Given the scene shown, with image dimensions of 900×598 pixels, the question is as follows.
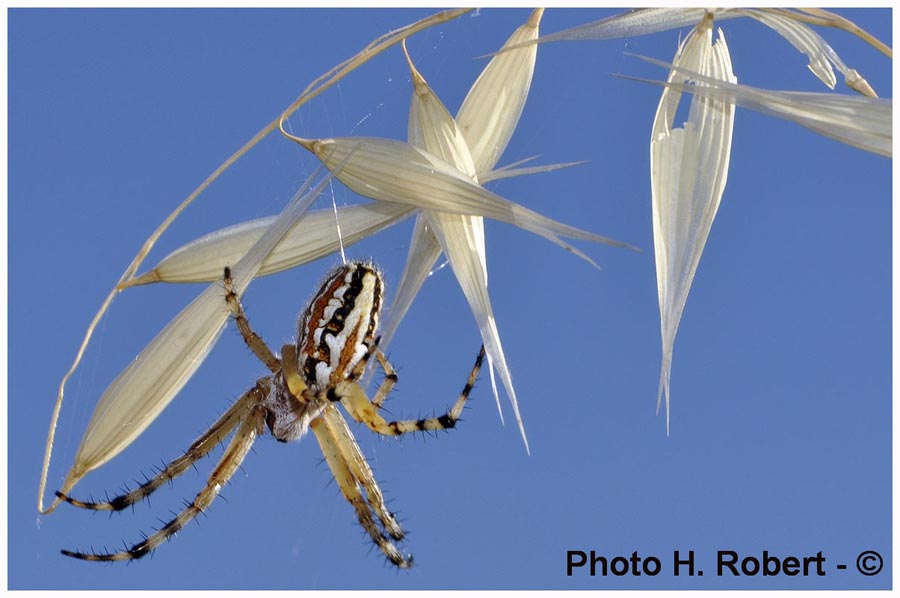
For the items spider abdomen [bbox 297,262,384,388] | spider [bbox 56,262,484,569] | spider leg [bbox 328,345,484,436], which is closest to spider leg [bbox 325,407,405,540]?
spider [bbox 56,262,484,569]

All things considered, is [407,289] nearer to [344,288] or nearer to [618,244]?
[344,288]

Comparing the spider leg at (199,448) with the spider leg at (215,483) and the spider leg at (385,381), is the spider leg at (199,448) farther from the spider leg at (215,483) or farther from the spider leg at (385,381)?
the spider leg at (385,381)

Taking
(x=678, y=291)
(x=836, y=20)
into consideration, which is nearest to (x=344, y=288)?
(x=678, y=291)

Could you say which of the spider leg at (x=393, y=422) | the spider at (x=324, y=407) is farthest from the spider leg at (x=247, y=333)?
the spider leg at (x=393, y=422)

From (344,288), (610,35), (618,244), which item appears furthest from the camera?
(344,288)

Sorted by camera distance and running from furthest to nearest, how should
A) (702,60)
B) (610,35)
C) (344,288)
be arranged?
(344,288)
(702,60)
(610,35)

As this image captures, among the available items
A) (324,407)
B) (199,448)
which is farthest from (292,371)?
(199,448)
